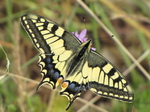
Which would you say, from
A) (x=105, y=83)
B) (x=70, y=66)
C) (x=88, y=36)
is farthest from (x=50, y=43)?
(x=88, y=36)

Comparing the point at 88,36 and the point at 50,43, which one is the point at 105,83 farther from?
the point at 88,36

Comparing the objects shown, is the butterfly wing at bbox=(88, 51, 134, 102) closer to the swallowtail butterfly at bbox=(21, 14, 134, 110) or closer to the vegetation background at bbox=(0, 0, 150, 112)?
the swallowtail butterfly at bbox=(21, 14, 134, 110)

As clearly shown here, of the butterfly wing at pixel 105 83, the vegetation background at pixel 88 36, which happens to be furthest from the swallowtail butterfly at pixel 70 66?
the vegetation background at pixel 88 36

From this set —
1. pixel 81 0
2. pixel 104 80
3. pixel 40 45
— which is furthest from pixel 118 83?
pixel 81 0

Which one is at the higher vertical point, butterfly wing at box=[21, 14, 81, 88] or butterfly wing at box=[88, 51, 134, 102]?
butterfly wing at box=[21, 14, 81, 88]

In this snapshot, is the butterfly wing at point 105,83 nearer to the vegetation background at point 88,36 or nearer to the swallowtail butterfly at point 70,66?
the swallowtail butterfly at point 70,66

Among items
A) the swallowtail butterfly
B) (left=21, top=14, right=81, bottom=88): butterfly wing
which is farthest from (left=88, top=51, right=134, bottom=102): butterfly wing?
(left=21, top=14, right=81, bottom=88): butterfly wing
